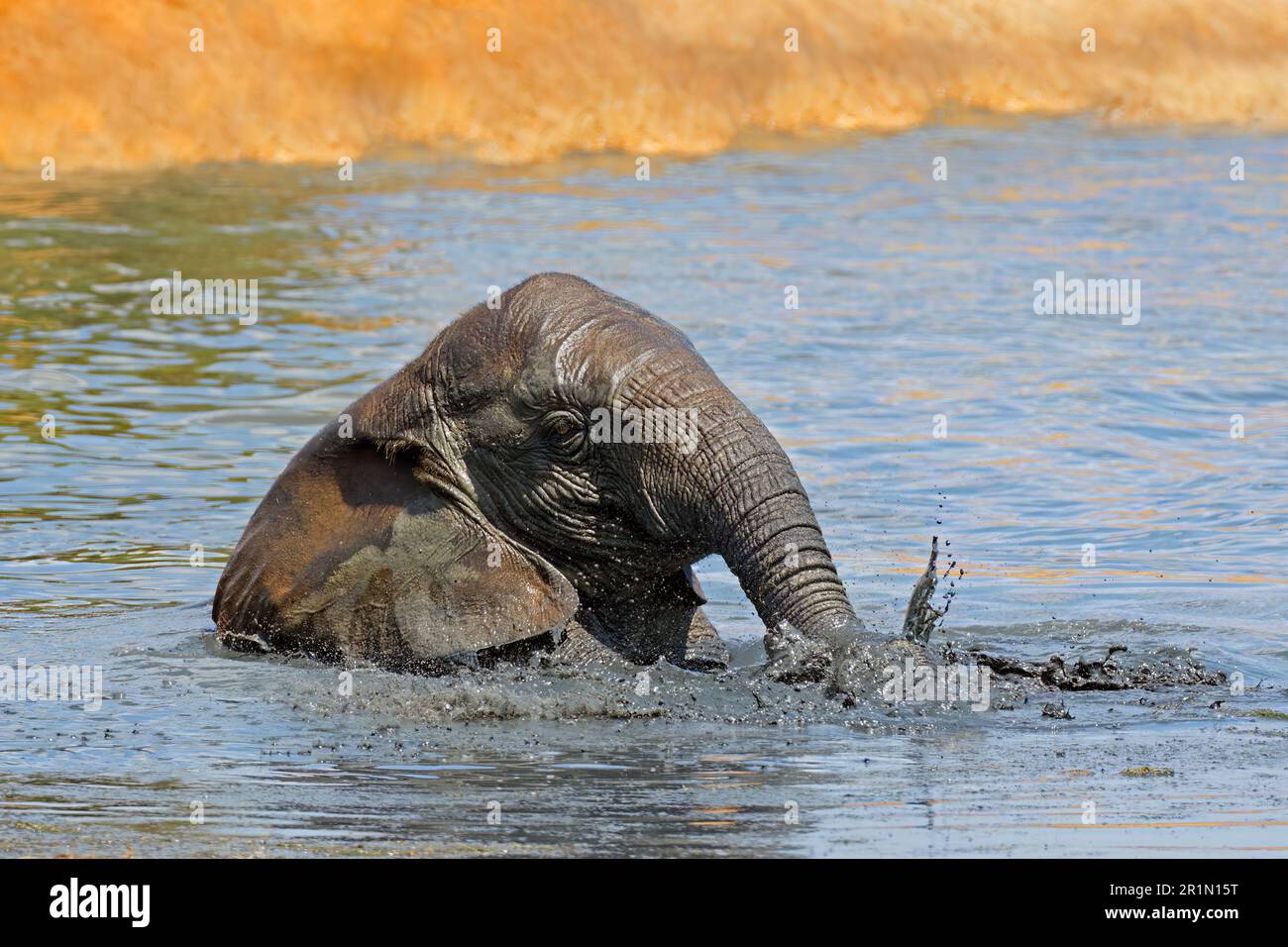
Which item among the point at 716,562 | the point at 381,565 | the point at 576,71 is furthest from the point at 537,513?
the point at 576,71

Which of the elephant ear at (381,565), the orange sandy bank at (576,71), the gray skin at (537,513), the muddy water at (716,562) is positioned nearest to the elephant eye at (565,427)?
the gray skin at (537,513)

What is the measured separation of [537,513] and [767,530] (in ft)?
3.55

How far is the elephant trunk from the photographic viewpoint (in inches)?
293

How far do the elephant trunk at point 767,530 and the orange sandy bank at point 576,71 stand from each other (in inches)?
1169

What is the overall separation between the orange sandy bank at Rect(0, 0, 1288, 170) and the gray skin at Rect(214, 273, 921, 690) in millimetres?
28407

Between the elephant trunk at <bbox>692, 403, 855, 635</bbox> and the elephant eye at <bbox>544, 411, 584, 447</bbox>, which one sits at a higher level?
the elephant eye at <bbox>544, 411, 584, 447</bbox>

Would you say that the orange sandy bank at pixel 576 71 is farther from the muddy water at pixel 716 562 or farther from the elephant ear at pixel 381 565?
the elephant ear at pixel 381 565

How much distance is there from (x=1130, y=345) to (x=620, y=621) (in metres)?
11.9

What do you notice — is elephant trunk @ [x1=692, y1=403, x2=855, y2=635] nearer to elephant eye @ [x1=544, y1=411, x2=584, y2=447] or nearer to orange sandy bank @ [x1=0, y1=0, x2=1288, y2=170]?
elephant eye @ [x1=544, y1=411, x2=584, y2=447]

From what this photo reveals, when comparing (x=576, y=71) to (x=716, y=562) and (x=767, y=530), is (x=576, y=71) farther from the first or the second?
(x=767, y=530)

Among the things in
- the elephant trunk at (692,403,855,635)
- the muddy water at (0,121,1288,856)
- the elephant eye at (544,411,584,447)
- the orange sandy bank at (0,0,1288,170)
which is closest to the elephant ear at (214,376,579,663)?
the muddy water at (0,121,1288,856)

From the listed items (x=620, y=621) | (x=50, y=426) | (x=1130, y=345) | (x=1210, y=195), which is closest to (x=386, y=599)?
(x=620, y=621)

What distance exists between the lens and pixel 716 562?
1203 centimetres

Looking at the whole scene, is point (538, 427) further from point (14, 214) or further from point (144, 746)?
point (14, 214)
